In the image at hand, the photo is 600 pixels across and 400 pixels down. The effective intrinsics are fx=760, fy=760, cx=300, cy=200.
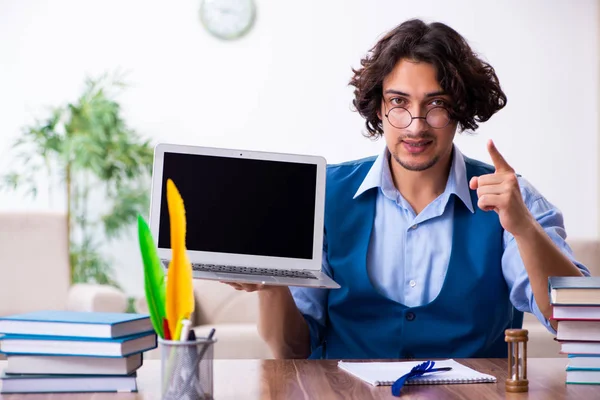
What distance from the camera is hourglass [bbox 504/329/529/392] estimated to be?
1108mm

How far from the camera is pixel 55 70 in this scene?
4.40 metres

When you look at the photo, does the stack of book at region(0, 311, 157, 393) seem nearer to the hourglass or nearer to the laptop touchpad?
the laptop touchpad

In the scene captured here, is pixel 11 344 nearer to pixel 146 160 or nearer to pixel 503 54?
pixel 146 160

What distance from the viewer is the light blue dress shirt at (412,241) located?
5.27 feet

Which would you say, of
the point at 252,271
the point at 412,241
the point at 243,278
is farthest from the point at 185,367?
the point at 412,241

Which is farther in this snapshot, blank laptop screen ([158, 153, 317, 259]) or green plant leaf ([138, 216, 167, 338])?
blank laptop screen ([158, 153, 317, 259])

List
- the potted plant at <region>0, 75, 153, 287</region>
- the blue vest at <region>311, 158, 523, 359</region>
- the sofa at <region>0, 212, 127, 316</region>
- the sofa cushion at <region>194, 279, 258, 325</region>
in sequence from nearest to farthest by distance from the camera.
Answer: the blue vest at <region>311, 158, 523, 359</region>, the sofa at <region>0, 212, 127, 316</region>, the sofa cushion at <region>194, 279, 258, 325</region>, the potted plant at <region>0, 75, 153, 287</region>

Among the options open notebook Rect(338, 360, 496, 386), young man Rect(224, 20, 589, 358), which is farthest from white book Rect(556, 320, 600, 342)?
young man Rect(224, 20, 589, 358)

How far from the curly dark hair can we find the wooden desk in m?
0.61

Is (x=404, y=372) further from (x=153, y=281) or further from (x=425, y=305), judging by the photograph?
(x=153, y=281)

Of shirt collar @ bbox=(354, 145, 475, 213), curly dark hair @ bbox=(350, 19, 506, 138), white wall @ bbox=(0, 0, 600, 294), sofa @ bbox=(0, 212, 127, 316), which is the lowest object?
sofa @ bbox=(0, 212, 127, 316)

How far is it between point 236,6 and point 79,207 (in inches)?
57.3

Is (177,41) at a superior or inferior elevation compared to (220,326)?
superior

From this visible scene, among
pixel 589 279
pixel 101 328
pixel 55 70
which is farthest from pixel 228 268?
pixel 55 70
